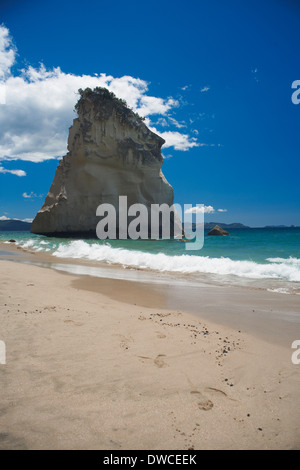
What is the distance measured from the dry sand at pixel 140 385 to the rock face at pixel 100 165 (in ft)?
109

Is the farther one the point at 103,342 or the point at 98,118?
the point at 98,118

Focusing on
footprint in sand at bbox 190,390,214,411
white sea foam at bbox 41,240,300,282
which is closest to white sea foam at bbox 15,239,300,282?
white sea foam at bbox 41,240,300,282

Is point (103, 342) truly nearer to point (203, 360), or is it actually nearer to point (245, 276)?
point (203, 360)

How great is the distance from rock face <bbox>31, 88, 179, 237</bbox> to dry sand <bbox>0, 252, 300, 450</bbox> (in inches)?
1311

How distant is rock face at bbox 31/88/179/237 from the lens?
35469 mm

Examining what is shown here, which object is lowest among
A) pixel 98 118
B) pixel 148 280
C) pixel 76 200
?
pixel 148 280

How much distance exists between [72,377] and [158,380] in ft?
2.75

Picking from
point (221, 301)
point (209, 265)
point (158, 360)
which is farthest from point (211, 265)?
point (158, 360)

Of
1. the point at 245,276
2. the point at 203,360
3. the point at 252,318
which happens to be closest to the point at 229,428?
the point at 203,360

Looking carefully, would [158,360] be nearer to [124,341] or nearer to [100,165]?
[124,341]

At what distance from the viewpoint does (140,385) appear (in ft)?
7.55

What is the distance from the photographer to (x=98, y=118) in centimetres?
3522

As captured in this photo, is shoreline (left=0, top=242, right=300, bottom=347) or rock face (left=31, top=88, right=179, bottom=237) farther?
rock face (left=31, top=88, right=179, bottom=237)

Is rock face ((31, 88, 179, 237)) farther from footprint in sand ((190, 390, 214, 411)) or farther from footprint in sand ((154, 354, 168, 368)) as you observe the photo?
footprint in sand ((190, 390, 214, 411))
